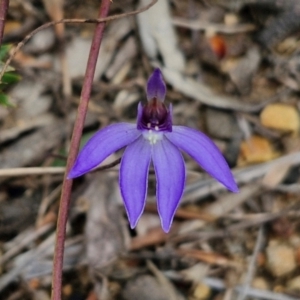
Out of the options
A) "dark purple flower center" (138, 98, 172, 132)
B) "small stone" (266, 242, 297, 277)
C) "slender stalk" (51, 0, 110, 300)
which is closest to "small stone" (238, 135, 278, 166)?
"small stone" (266, 242, 297, 277)

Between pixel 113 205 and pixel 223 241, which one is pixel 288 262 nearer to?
pixel 223 241

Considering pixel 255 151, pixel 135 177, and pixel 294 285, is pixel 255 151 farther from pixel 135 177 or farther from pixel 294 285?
pixel 135 177

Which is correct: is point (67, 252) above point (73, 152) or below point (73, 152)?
below

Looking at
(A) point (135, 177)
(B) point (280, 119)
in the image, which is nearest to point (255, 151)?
(B) point (280, 119)

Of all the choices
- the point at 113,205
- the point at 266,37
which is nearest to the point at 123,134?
the point at 113,205

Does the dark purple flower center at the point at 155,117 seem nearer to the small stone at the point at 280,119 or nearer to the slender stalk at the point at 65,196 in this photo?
the slender stalk at the point at 65,196

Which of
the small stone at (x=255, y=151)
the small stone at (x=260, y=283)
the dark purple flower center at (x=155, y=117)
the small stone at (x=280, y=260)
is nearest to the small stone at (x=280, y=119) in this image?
the small stone at (x=255, y=151)
